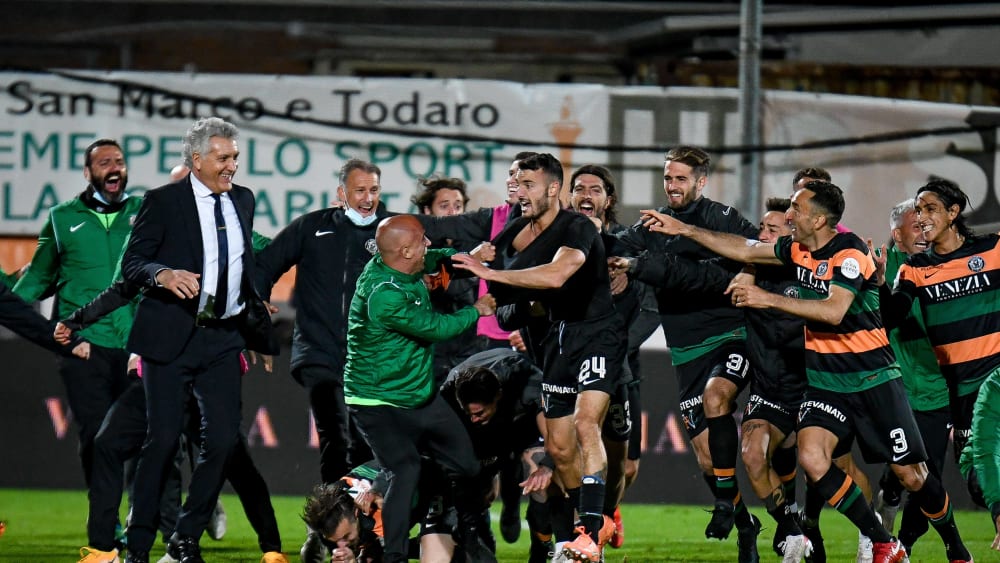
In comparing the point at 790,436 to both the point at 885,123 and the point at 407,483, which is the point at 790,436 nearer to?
the point at 407,483

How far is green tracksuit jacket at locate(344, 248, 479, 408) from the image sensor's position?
6891 mm

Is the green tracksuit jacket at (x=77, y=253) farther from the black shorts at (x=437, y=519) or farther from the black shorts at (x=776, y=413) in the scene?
the black shorts at (x=776, y=413)

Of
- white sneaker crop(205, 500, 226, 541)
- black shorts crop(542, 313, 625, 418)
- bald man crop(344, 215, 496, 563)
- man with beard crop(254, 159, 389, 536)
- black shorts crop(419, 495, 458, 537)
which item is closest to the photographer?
bald man crop(344, 215, 496, 563)

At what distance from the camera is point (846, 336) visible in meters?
7.43

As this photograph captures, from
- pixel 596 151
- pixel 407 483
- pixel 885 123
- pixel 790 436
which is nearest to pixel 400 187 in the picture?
pixel 596 151

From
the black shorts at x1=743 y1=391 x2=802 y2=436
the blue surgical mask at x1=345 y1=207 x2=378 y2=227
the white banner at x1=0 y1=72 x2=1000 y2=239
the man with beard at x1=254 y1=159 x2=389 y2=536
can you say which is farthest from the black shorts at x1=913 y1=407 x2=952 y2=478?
the white banner at x1=0 y1=72 x2=1000 y2=239

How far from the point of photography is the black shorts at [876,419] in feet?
24.3

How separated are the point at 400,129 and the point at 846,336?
575 cm

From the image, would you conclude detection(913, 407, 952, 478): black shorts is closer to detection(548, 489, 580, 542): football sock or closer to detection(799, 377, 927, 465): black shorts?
detection(799, 377, 927, 465): black shorts

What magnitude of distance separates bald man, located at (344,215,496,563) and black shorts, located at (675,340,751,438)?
179 centimetres

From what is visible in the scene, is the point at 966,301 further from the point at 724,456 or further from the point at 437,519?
the point at 437,519

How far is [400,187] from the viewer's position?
40.3ft

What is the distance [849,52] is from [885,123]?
3.80m

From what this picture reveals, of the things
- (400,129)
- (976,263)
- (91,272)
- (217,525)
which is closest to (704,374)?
(976,263)
